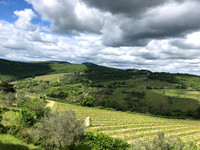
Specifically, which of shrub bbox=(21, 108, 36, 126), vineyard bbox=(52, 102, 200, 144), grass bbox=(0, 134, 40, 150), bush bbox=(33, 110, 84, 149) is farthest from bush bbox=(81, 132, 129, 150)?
shrub bbox=(21, 108, 36, 126)

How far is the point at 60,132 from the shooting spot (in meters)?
25.6

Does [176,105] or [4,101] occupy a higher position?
[4,101]

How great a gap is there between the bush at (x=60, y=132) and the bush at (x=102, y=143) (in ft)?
22.6

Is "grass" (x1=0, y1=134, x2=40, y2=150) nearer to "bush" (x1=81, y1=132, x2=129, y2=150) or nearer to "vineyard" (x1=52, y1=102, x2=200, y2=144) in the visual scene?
"bush" (x1=81, y1=132, x2=129, y2=150)

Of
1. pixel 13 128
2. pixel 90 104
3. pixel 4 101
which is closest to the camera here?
pixel 13 128

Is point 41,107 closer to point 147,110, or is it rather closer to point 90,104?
point 90,104

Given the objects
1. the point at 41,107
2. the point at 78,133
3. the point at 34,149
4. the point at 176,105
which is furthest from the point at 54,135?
the point at 176,105

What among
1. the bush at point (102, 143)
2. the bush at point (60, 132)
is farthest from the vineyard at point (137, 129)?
the bush at point (60, 132)

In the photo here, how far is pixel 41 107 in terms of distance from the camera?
5462cm

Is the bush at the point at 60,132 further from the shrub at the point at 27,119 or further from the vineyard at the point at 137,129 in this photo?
the vineyard at the point at 137,129

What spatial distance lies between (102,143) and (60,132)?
12.2 meters

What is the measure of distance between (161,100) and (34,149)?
170m

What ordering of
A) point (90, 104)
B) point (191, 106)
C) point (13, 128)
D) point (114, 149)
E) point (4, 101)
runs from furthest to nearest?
1. point (191, 106)
2. point (90, 104)
3. point (4, 101)
4. point (13, 128)
5. point (114, 149)

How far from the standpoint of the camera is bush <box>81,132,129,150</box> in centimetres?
3045
